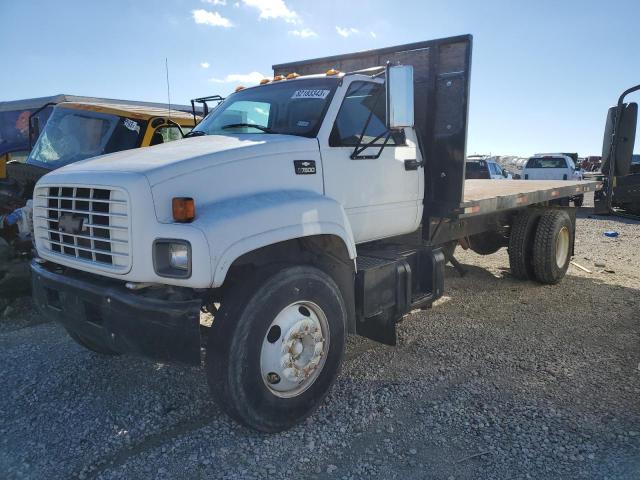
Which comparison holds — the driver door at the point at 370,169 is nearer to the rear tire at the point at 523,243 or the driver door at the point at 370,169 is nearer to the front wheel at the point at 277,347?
the front wheel at the point at 277,347

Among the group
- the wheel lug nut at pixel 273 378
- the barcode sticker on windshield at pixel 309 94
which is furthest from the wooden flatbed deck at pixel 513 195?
the wheel lug nut at pixel 273 378

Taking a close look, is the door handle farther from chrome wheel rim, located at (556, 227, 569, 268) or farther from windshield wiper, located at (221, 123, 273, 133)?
chrome wheel rim, located at (556, 227, 569, 268)

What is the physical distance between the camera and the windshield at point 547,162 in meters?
20.1

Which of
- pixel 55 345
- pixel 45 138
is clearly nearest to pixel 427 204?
pixel 55 345

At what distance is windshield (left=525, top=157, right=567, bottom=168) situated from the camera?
20.1 m

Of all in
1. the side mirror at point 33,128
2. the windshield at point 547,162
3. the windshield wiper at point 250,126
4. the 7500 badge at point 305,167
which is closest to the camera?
the 7500 badge at point 305,167

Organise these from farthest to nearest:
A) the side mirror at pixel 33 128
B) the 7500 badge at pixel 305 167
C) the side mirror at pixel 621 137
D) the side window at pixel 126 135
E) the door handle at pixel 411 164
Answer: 1. the side mirror at pixel 33 128
2. the side window at pixel 126 135
3. the side mirror at pixel 621 137
4. the door handle at pixel 411 164
5. the 7500 badge at pixel 305 167

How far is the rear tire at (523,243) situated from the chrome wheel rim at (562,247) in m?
0.43

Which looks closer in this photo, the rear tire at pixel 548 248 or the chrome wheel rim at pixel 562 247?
the rear tire at pixel 548 248

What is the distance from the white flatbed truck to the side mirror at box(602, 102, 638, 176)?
1.95 meters

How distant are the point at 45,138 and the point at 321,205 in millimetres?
5445

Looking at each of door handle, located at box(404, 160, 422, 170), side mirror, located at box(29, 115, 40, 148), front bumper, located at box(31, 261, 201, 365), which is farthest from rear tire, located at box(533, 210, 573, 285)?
side mirror, located at box(29, 115, 40, 148)

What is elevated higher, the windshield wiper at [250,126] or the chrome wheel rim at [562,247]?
the windshield wiper at [250,126]

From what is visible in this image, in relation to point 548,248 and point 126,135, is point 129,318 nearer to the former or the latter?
point 126,135
